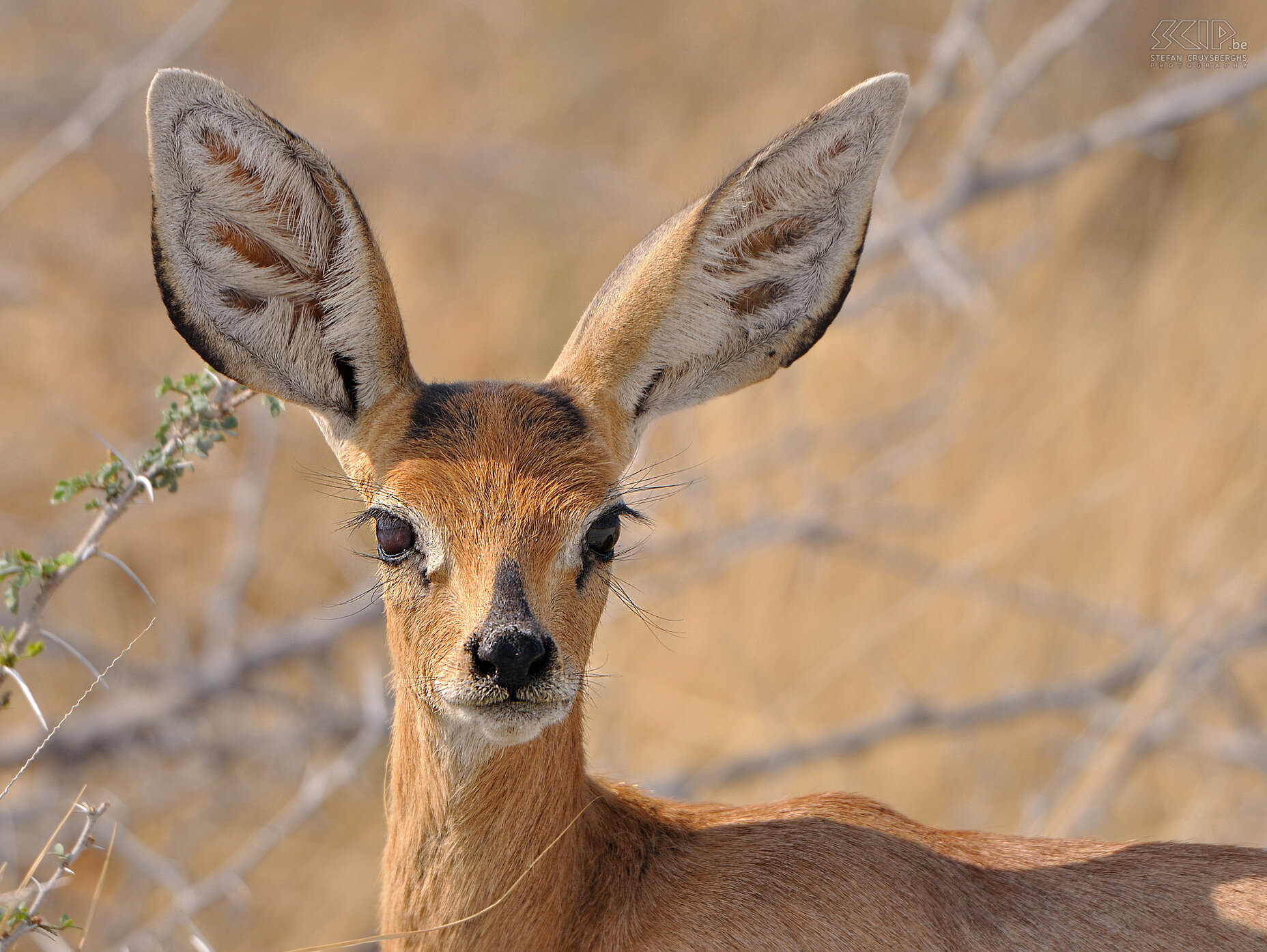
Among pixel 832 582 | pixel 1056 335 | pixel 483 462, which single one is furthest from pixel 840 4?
pixel 483 462

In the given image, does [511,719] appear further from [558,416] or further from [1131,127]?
[1131,127]

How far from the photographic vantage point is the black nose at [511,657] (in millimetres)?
2590

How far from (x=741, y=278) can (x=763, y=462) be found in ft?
14.9

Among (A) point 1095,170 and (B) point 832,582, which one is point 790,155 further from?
(A) point 1095,170

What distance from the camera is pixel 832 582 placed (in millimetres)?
8594

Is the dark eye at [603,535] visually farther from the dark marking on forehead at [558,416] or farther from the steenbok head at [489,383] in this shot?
the dark marking on forehead at [558,416]

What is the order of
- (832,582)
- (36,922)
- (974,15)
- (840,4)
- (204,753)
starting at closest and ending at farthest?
(36,922) < (974,15) < (204,753) < (832,582) < (840,4)

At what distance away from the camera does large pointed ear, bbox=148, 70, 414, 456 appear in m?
2.79

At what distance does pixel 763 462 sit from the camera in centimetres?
787

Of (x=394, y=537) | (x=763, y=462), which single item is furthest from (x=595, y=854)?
(x=763, y=462)

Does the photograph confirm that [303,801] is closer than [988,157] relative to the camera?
Yes

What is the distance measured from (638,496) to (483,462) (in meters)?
2.72

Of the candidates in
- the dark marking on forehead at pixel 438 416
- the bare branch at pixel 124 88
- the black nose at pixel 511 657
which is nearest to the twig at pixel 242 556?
the bare branch at pixel 124 88

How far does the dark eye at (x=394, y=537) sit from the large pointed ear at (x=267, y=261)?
434 millimetres
